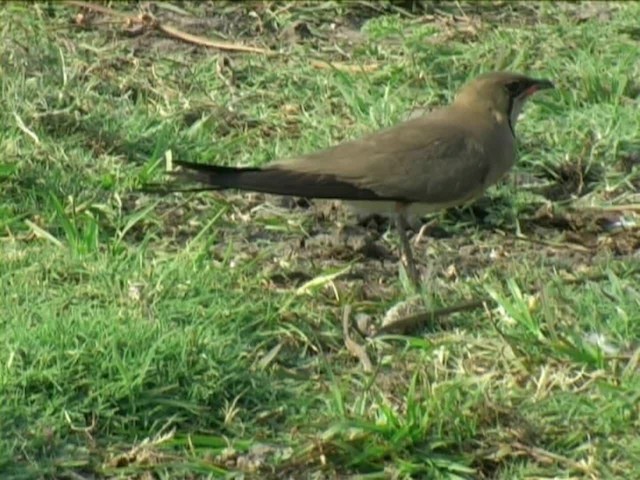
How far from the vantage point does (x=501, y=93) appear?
6.92 m

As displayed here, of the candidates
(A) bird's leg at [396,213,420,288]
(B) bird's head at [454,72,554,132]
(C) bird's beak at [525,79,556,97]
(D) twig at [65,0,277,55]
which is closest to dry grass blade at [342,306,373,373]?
(A) bird's leg at [396,213,420,288]

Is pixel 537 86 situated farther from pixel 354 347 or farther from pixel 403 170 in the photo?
pixel 354 347

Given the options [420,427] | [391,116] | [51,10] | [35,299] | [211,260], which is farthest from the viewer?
[51,10]

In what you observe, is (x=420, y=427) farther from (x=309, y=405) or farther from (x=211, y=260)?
(x=211, y=260)

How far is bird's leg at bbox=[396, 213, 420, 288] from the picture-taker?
19.9ft

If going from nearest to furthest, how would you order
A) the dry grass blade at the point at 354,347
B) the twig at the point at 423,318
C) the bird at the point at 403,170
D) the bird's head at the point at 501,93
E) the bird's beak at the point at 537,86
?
the dry grass blade at the point at 354,347
the twig at the point at 423,318
the bird at the point at 403,170
the bird's head at the point at 501,93
the bird's beak at the point at 537,86

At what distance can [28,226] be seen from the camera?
6395mm

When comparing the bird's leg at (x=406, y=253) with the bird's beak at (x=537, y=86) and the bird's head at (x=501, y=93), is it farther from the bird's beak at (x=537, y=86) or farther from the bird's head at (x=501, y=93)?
the bird's beak at (x=537, y=86)

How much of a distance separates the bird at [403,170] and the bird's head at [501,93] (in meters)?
0.04

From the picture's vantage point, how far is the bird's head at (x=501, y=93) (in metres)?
6.86

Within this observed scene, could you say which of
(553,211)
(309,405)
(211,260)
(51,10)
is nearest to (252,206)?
(211,260)

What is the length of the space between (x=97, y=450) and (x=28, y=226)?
1.58m

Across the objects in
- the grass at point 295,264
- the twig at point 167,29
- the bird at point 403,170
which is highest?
the bird at point 403,170

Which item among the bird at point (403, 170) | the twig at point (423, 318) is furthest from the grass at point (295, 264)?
the bird at point (403, 170)
